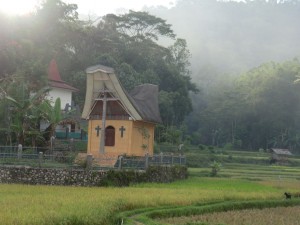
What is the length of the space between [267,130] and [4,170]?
4935 centimetres

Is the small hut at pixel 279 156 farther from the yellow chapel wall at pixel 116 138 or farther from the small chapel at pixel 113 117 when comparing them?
the yellow chapel wall at pixel 116 138

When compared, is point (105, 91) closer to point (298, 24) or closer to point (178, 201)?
point (178, 201)

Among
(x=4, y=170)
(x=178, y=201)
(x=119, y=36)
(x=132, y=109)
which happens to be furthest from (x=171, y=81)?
(x=178, y=201)

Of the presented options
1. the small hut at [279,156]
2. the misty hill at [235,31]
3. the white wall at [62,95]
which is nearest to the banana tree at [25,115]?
the white wall at [62,95]

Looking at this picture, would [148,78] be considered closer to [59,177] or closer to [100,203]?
[59,177]

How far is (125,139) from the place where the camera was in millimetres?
25047

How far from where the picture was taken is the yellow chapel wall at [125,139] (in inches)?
983

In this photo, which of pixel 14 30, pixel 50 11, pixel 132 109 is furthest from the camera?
pixel 50 11

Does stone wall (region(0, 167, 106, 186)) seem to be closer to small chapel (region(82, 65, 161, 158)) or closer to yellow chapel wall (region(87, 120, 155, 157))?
small chapel (region(82, 65, 161, 158))

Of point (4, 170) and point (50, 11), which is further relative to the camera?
point (50, 11)

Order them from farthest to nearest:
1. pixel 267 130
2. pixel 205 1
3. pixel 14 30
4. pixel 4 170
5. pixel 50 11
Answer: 1. pixel 205 1
2. pixel 267 130
3. pixel 50 11
4. pixel 14 30
5. pixel 4 170

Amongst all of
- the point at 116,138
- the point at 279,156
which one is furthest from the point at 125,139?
the point at 279,156

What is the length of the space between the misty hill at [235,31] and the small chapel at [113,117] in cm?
7014

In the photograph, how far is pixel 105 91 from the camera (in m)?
24.7
